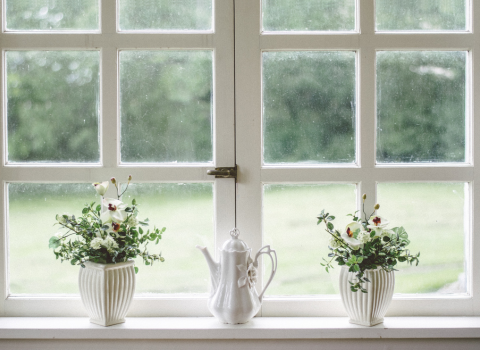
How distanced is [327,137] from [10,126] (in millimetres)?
1150

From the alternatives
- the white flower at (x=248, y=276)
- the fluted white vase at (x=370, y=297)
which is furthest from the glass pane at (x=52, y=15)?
the fluted white vase at (x=370, y=297)

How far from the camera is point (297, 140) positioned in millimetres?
1607

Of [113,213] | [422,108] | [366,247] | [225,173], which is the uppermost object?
[422,108]

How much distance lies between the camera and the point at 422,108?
5.27 ft

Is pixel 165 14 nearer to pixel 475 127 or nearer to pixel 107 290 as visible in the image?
pixel 107 290

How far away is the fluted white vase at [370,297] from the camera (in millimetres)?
1413

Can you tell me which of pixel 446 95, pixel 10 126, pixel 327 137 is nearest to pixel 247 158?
pixel 327 137

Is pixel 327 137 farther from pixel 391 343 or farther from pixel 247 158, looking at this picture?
pixel 391 343

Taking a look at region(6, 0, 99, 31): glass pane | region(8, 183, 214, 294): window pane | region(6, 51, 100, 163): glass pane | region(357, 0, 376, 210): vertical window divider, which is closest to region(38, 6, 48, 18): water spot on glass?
region(6, 0, 99, 31): glass pane

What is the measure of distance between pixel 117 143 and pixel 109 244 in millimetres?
382

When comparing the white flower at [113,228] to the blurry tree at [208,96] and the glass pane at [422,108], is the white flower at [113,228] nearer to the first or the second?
the blurry tree at [208,96]

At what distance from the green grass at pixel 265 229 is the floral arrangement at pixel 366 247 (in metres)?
0.15

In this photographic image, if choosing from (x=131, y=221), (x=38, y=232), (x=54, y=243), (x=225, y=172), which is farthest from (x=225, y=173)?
A: (x=38, y=232)

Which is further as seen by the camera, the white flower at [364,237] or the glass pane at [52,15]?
the glass pane at [52,15]
